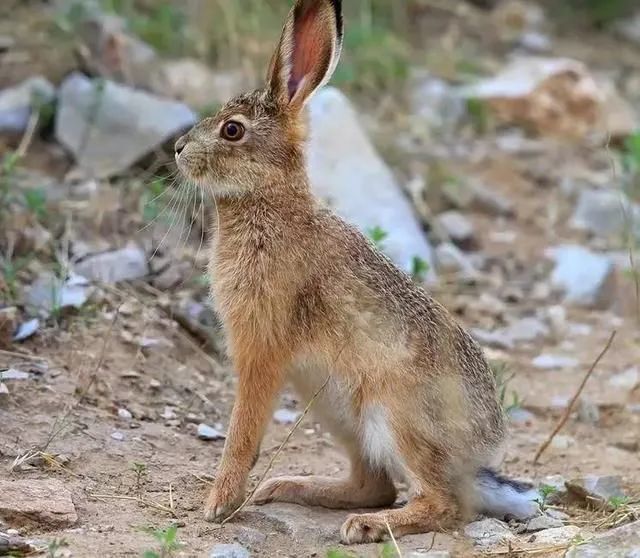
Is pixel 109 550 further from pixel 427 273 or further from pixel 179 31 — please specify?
pixel 179 31

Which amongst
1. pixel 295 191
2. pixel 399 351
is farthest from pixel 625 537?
pixel 295 191

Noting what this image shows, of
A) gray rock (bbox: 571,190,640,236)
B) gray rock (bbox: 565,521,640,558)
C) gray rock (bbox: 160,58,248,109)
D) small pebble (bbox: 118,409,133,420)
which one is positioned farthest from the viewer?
gray rock (bbox: 571,190,640,236)

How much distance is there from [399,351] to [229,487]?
30.9 inches

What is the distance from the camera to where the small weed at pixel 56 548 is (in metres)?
3.66

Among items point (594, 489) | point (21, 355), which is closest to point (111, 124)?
point (21, 355)

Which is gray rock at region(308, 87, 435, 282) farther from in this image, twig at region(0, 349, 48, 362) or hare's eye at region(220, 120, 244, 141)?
hare's eye at region(220, 120, 244, 141)

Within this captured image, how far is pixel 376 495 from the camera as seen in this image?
4895 millimetres

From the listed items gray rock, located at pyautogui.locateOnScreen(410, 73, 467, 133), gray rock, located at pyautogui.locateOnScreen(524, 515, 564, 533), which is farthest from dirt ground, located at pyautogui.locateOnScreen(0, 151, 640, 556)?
gray rock, located at pyautogui.locateOnScreen(410, 73, 467, 133)

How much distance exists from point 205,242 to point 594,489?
3.01 meters

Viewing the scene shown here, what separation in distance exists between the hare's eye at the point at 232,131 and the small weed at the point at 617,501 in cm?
192

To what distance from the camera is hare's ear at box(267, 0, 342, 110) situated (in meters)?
4.75

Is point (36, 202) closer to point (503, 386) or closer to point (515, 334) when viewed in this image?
point (503, 386)

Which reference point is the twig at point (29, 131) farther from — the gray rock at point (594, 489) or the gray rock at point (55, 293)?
the gray rock at point (594, 489)

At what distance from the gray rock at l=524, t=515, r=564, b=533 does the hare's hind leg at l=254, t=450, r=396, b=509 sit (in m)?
0.58
